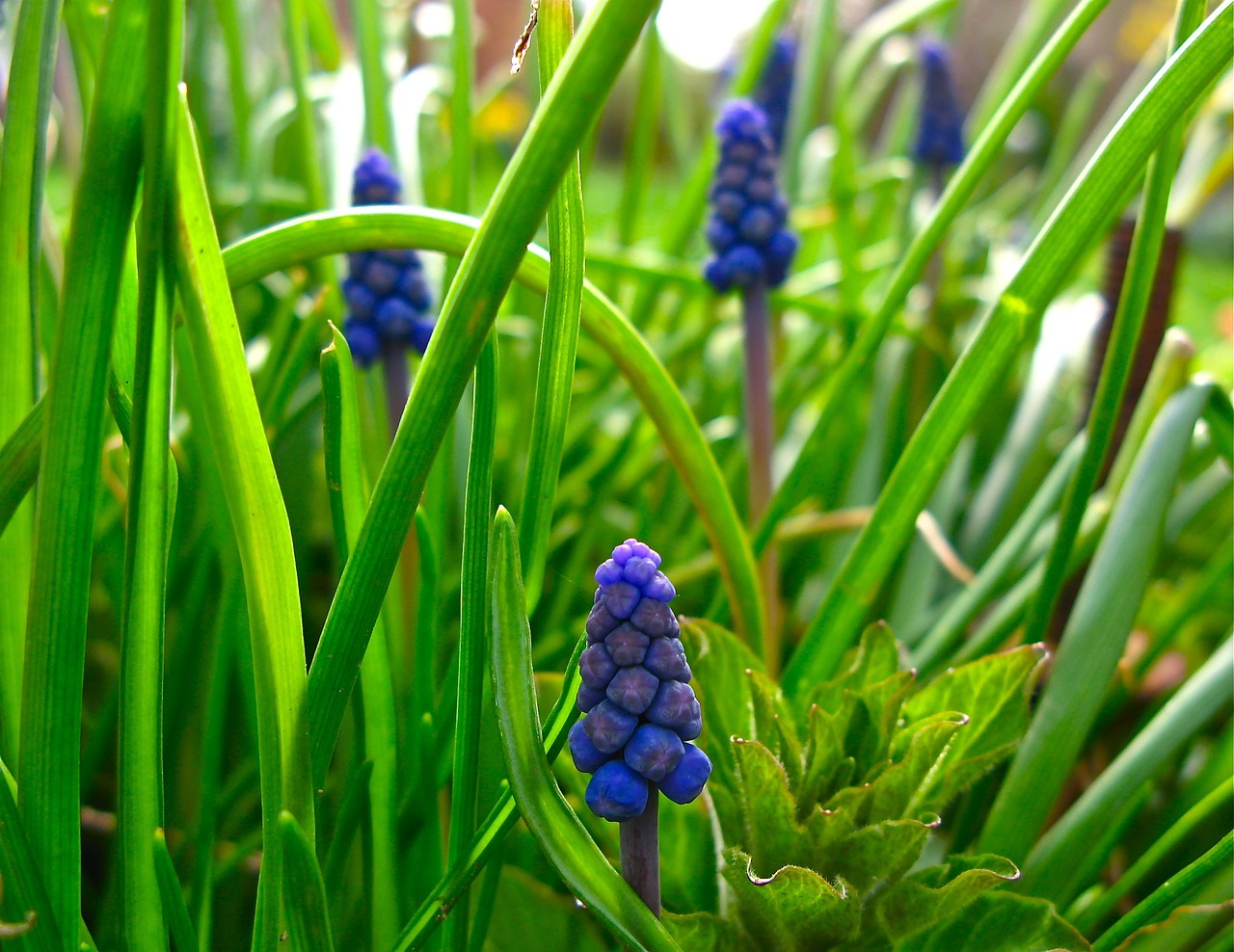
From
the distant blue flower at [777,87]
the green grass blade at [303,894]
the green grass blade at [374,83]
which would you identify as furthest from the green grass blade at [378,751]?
the distant blue flower at [777,87]

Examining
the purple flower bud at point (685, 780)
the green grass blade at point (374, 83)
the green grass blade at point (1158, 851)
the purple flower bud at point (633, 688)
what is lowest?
the green grass blade at point (1158, 851)

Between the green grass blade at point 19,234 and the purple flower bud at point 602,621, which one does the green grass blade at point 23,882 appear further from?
the purple flower bud at point 602,621

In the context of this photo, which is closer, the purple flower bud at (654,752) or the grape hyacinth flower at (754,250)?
the purple flower bud at (654,752)

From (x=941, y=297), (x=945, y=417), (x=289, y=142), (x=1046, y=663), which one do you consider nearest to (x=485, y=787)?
(x=945, y=417)

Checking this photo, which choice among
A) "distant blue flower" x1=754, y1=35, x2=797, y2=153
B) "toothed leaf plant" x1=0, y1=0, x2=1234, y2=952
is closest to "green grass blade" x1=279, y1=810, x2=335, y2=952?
"toothed leaf plant" x1=0, y1=0, x2=1234, y2=952

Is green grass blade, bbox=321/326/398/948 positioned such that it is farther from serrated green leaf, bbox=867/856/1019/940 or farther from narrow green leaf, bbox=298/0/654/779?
serrated green leaf, bbox=867/856/1019/940

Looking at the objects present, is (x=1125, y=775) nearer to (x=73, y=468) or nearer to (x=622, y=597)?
(x=622, y=597)

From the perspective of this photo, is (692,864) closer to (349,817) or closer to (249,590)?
(349,817)

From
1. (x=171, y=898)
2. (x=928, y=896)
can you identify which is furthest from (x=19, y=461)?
(x=928, y=896)
